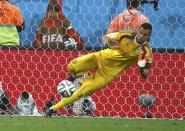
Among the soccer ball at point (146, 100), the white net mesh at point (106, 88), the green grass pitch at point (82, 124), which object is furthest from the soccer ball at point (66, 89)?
the soccer ball at point (146, 100)

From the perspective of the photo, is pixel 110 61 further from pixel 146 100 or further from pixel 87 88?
pixel 146 100

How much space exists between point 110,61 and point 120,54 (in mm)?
128

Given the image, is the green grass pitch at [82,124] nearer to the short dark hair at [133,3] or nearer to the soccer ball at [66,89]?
the soccer ball at [66,89]

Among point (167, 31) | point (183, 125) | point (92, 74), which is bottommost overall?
point (183, 125)

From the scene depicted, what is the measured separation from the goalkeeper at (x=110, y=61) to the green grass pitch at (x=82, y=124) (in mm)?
350

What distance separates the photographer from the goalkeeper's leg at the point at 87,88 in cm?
656

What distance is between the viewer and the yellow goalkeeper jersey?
667 cm

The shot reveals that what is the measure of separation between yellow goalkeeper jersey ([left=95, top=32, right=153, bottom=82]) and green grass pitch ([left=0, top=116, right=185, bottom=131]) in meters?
0.55

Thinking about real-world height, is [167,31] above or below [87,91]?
above

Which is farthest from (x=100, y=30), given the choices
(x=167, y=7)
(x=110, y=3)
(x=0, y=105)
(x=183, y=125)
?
(x=183, y=125)

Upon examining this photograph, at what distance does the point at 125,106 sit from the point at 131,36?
1020 mm

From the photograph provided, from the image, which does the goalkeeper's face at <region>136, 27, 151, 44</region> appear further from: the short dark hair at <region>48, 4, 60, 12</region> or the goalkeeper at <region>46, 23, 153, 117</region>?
the short dark hair at <region>48, 4, 60, 12</region>

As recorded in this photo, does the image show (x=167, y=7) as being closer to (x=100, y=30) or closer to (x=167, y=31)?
(x=167, y=31)

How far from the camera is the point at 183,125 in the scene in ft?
20.0
